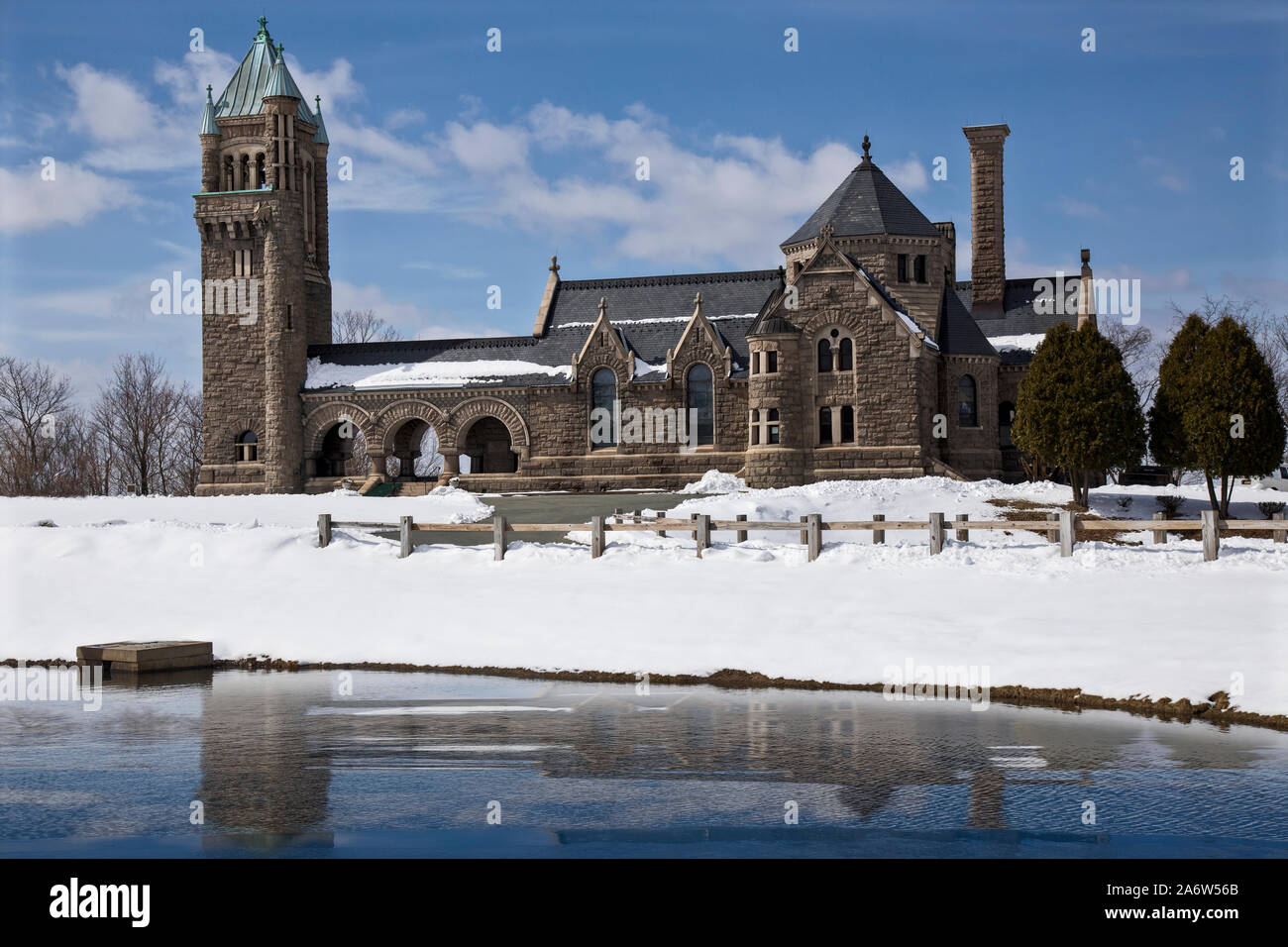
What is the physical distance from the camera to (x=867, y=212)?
56.1 m

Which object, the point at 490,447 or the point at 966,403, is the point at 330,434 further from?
the point at 966,403

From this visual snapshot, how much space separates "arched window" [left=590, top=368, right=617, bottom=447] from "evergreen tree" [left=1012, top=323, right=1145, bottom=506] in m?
18.7

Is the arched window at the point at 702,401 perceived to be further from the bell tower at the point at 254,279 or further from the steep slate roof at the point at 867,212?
the bell tower at the point at 254,279

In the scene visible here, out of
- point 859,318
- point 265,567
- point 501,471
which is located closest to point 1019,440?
point 859,318

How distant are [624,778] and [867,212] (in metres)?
47.0

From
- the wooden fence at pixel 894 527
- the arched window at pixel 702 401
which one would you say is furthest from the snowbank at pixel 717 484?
the wooden fence at pixel 894 527

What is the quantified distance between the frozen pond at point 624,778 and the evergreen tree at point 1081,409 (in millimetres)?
29608

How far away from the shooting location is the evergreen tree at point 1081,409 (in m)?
44.0

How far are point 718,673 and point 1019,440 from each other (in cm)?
3083

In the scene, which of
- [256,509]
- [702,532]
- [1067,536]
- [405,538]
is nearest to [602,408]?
[256,509]

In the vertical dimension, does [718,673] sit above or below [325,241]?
below

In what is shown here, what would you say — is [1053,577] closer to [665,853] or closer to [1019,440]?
[665,853]
